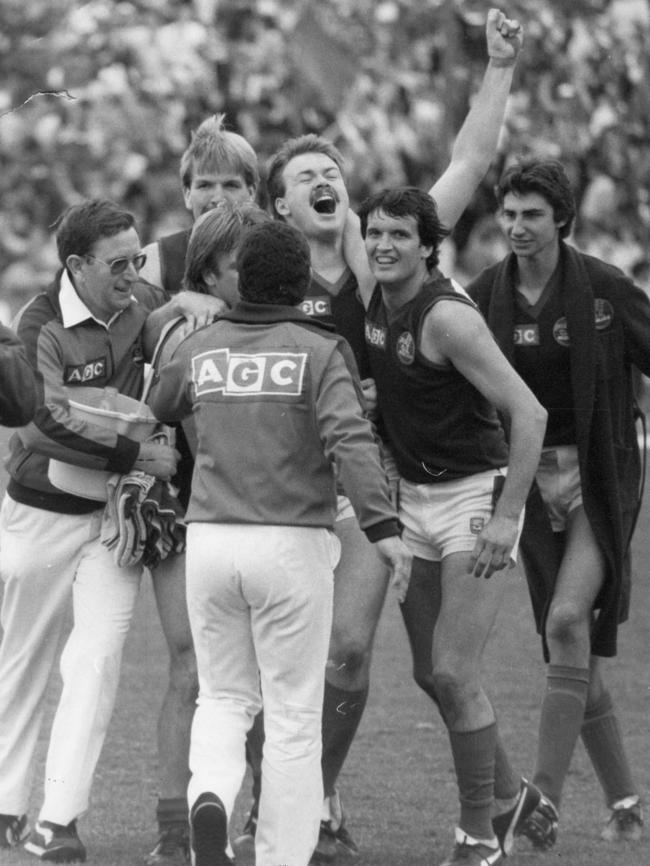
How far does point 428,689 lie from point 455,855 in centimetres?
60

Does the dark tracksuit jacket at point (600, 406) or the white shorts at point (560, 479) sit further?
the white shorts at point (560, 479)

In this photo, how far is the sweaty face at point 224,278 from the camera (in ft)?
17.8

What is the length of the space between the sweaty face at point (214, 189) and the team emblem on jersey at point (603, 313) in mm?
1219

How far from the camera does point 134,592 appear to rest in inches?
227

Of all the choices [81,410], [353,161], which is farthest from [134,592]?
[353,161]

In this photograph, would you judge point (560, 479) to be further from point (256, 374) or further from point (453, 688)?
point (256, 374)

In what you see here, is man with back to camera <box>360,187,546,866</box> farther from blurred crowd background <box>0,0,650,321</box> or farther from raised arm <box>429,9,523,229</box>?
blurred crowd background <box>0,0,650,321</box>

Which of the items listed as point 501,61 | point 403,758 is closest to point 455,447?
point 501,61

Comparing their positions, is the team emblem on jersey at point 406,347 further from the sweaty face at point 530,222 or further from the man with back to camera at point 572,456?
the sweaty face at point 530,222

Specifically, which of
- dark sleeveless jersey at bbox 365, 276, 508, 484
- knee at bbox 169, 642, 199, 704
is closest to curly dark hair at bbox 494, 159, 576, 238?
dark sleeveless jersey at bbox 365, 276, 508, 484

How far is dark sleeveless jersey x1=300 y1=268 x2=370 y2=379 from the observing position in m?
5.86

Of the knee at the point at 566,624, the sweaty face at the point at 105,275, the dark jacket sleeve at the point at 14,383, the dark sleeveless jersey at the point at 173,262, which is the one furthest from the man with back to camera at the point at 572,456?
the dark jacket sleeve at the point at 14,383

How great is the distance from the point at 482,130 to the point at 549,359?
0.79 metres

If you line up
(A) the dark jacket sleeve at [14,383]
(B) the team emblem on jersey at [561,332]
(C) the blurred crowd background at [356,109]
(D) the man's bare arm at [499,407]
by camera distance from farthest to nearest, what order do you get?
(C) the blurred crowd background at [356,109] → (B) the team emblem on jersey at [561,332] → (D) the man's bare arm at [499,407] → (A) the dark jacket sleeve at [14,383]
